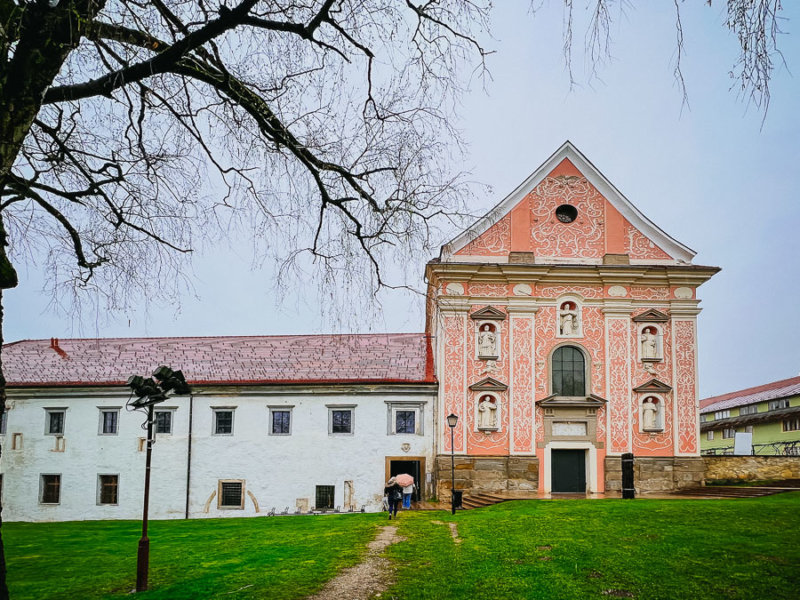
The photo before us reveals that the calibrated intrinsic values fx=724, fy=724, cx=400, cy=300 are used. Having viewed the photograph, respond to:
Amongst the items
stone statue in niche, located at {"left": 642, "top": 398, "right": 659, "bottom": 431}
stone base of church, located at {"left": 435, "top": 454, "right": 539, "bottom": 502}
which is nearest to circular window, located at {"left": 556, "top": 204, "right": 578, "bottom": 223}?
stone statue in niche, located at {"left": 642, "top": 398, "right": 659, "bottom": 431}

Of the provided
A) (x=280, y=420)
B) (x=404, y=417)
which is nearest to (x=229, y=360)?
(x=280, y=420)

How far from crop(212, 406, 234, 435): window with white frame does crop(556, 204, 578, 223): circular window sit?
15078mm

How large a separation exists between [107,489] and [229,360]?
7.02 meters

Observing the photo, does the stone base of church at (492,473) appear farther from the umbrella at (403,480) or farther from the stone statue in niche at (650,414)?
the stone statue in niche at (650,414)

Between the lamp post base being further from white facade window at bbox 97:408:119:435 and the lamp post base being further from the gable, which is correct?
white facade window at bbox 97:408:119:435

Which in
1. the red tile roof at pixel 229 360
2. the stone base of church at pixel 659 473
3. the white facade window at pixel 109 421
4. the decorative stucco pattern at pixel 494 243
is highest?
the decorative stucco pattern at pixel 494 243

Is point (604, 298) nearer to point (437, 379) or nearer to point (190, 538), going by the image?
point (437, 379)

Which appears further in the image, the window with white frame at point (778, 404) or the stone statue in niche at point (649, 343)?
the window with white frame at point (778, 404)

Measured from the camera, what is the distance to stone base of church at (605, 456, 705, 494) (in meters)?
26.4

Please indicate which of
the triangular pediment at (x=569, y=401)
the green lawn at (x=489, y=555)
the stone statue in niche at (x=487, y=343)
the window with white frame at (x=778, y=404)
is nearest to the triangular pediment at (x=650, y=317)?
the triangular pediment at (x=569, y=401)

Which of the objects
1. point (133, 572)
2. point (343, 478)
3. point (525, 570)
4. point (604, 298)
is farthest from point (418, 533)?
point (604, 298)

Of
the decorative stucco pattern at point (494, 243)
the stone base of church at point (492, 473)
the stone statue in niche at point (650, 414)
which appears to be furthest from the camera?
the decorative stucco pattern at point (494, 243)

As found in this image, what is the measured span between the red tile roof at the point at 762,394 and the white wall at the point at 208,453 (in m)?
27.5

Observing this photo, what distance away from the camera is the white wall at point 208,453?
27734mm
